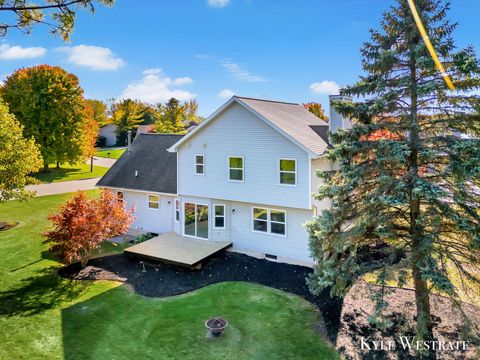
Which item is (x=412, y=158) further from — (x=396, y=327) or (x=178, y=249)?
(x=178, y=249)

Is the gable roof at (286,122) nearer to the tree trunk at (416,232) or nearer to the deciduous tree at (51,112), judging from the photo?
the tree trunk at (416,232)

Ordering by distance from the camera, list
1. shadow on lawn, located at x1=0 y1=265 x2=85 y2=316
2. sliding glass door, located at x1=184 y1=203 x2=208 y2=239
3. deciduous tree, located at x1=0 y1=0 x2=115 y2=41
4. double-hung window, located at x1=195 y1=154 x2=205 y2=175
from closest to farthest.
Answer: deciduous tree, located at x1=0 y1=0 x2=115 y2=41
shadow on lawn, located at x1=0 y1=265 x2=85 y2=316
double-hung window, located at x1=195 y1=154 x2=205 y2=175
sliding glass door, located at x1=184 y1=203 x2=208 y2=239

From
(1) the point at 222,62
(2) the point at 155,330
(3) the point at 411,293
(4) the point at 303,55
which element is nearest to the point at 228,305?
(2) the point at 155,330

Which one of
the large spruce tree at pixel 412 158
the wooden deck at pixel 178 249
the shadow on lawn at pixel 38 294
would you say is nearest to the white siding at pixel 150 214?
the wooden deck at pixel 178 249

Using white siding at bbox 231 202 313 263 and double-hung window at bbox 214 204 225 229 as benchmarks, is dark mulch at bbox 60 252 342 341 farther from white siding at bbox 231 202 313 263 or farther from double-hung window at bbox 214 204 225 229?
double-hung window at bbox 214 204 225 229

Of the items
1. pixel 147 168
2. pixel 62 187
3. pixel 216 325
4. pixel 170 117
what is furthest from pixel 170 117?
pixel 216 325

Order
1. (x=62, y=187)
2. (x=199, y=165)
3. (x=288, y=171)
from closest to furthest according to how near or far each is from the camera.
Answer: (x=288, y=171), (x=199, y=165), (x=62, y=187)

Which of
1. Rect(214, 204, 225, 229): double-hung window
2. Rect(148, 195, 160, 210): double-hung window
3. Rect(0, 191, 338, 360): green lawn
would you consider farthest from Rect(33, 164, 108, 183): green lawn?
Rect(214, 204, 225, 229): double-hung window
